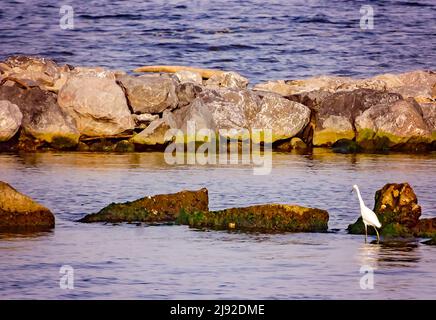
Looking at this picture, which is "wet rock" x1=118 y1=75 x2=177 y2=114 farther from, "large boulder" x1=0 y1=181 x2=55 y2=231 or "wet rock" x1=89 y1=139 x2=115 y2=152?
"large boulder" x1=0 y1=181 x2=55 y2=231

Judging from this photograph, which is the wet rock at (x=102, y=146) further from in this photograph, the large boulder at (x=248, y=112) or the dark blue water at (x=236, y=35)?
the dark blue water at (x=236, y=35)

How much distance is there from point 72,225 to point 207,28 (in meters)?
26.9

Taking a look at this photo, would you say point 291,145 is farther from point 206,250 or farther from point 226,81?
point 206,250

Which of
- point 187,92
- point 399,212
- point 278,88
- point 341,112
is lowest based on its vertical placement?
point 341,112

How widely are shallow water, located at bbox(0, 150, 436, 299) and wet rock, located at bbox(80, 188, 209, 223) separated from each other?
1.24ft

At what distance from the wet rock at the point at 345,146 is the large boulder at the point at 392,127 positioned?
0.50ft

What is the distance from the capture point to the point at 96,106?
91.4ft

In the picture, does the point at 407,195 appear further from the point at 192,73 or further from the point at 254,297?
the point at 192,73

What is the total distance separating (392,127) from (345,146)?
3.82 feet

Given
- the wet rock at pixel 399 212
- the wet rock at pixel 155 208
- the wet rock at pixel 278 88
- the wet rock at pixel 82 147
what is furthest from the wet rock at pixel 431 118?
the wet rock at pixel 399 212

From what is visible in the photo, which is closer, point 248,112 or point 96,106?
point 96,106

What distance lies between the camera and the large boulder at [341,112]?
29.5 metres

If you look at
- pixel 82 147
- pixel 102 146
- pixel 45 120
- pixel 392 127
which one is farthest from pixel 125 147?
pixel 392 127

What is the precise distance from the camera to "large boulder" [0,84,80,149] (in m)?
27.8
